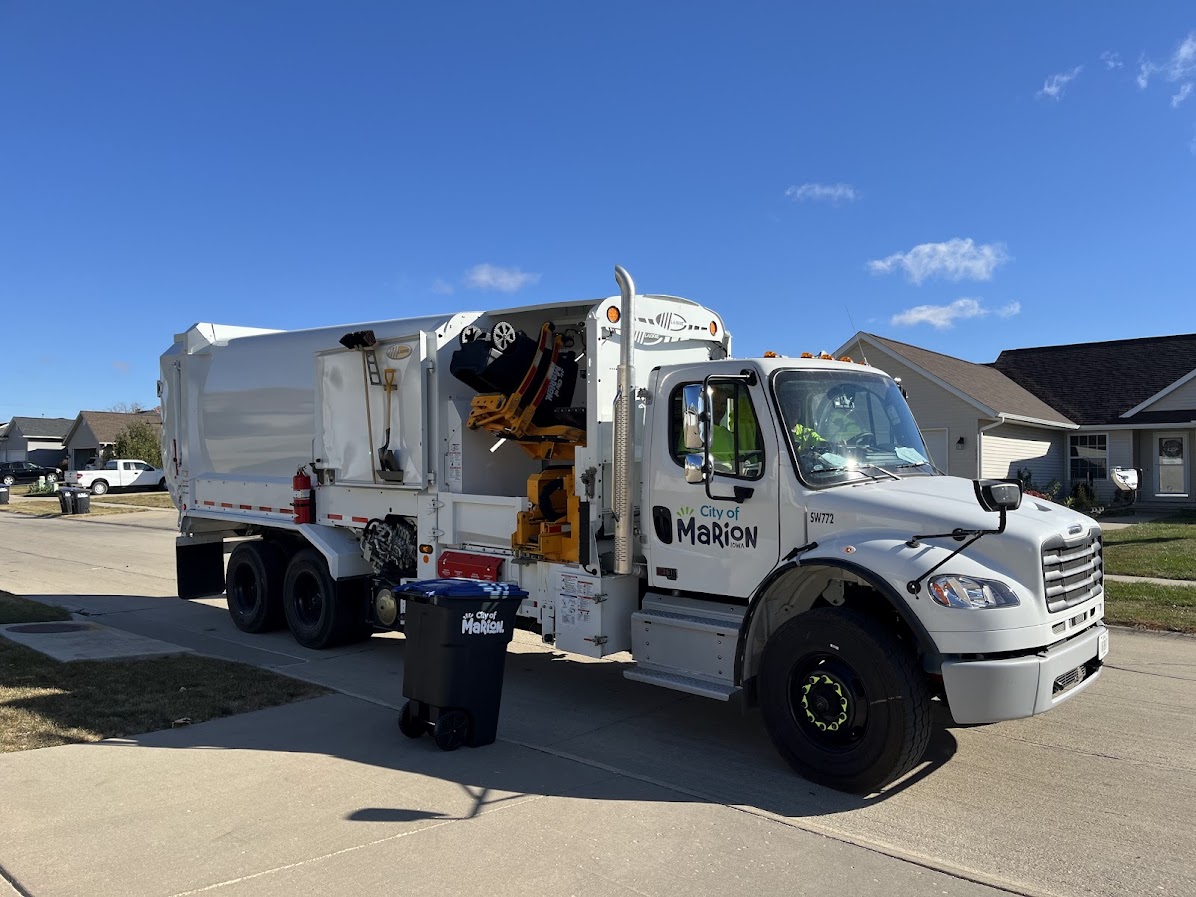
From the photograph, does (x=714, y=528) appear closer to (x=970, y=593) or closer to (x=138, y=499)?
(x=970, y=593)

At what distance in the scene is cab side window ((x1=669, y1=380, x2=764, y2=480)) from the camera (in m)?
5.72

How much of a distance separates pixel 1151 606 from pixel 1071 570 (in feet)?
21.4

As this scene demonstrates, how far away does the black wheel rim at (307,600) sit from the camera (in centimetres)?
919

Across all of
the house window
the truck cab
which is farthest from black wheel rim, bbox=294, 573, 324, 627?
the house window

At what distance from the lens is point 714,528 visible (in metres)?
5.94

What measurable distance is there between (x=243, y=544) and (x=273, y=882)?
22.5 feet

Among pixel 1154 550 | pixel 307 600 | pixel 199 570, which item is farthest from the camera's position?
pixel 1154 550

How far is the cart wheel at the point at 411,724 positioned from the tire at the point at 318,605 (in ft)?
10.5

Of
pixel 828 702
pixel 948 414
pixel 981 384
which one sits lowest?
pixel 828 702

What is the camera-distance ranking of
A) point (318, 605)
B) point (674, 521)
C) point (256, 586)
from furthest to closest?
1. point (256, 586)
2. point (318, 605)
3. point (674, 521)

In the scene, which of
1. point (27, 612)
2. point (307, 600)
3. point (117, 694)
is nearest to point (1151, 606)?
point (307, 600)

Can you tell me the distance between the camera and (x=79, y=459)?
215 ft

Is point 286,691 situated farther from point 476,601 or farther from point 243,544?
point 243,544

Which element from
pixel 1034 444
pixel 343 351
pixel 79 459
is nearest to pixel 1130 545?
pixel 1034 444
